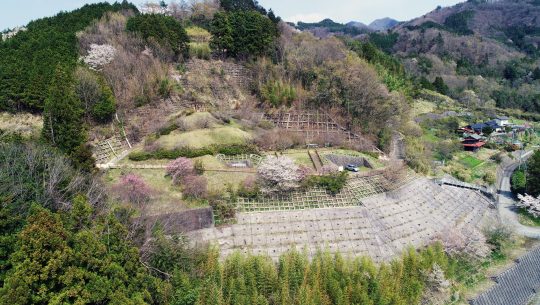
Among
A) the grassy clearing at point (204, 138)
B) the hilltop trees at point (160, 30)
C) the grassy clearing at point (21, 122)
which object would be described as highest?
the hilltop trees at point (160, 30)

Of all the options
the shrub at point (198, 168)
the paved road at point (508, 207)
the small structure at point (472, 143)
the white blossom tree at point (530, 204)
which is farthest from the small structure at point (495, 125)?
the shrub at point (198, 168)

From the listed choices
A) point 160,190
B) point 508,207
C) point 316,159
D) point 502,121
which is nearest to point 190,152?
point 160,190

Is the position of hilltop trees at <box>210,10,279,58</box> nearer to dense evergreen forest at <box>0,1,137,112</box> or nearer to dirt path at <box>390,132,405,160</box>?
dense evergreen forest at <box>0,1,137,112</box>

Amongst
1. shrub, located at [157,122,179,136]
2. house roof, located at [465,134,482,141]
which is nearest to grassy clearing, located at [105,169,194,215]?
shrub, located at [157,122,179,136]

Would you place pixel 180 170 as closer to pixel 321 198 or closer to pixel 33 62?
pixel 321 198

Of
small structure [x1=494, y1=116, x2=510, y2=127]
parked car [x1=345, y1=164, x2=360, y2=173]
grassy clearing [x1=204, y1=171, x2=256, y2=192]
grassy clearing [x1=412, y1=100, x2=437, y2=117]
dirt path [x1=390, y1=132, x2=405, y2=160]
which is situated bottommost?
small structure [x1=494, y1=116, x2=510, y2=127]

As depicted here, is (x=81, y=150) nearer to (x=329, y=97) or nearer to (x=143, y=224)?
(x=143, y=224)

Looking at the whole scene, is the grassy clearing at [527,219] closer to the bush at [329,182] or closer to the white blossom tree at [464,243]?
the white blossom tree at [464,243]
